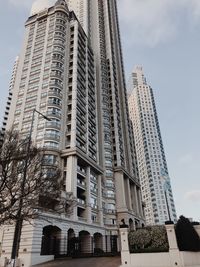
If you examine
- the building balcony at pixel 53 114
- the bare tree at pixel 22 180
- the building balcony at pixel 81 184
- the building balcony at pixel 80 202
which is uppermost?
the building balcony at pixel 53 114

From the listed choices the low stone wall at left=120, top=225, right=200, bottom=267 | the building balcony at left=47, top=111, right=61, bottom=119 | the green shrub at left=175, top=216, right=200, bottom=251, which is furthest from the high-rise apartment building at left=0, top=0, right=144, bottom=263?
the green shrub at left=175, top=216, right=200, bottom=251

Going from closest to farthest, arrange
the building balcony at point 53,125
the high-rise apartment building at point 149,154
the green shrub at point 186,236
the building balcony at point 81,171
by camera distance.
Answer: the green shrub at point 186,236
the building balcony at point 81,171
the building balcony at point 53,125
the high-rise apartment building at point 149,154

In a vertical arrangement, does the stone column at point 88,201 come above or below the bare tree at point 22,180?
above

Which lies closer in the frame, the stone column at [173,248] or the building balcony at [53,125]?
the stone column at [173,248]

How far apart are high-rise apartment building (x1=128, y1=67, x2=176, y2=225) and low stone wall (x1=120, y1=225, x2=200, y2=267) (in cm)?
9930

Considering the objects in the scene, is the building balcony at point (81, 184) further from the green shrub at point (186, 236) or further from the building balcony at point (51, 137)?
the green shrub at point (186, 236)

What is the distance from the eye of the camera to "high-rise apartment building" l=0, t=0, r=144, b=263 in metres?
50.2

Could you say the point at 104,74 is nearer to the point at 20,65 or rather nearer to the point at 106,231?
the point at 20,65

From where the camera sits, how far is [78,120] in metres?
58.7

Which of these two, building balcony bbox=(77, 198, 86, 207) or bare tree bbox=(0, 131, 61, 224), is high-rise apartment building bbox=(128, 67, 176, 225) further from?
bare tree bbox=(0, 131, 61, 224)

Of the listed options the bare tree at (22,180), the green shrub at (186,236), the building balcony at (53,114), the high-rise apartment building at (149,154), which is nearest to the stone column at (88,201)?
the building balcony at (53,114)

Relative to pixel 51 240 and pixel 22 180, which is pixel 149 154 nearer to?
pixel 51 240

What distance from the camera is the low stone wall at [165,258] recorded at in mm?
21031

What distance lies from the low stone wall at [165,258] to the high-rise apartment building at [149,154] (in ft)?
326
